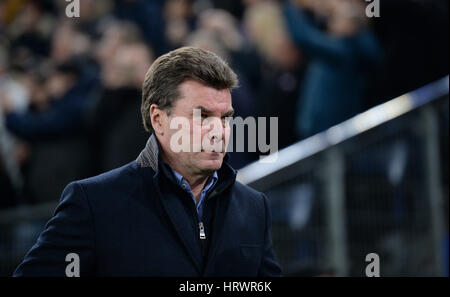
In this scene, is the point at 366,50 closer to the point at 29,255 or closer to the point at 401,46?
the point at 401,46

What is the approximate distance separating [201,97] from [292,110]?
10.9ft

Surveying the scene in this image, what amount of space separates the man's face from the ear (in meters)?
0.05

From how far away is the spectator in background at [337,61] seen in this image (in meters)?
4.96

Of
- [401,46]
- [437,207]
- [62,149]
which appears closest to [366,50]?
[401,46]

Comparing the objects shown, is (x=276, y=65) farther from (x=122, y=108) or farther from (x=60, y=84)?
(x=60, y=84)

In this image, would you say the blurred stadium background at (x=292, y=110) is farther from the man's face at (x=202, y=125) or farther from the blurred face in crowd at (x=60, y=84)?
the man's face at (x=202, y=125)

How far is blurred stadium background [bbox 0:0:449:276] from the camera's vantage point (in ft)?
14.2

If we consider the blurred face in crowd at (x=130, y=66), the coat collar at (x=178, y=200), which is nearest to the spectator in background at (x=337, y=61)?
the blurred face in crowd at (x=130, y=66)

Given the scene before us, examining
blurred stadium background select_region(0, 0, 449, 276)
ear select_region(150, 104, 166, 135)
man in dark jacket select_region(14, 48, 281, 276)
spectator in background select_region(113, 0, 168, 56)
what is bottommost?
man in dark jacket select_region(14, 48, 281, 276)

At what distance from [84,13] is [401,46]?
126 inches

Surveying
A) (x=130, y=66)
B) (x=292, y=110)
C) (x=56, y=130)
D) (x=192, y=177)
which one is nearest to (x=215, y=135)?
(x=192, y=177)

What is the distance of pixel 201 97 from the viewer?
1.99 meters

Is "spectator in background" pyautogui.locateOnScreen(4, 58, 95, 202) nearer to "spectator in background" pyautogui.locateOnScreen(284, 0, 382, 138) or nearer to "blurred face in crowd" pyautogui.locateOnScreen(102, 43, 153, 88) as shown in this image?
"blurred face in crowd" pyautogui.locateOnScreen(102, 43, 153, 88)

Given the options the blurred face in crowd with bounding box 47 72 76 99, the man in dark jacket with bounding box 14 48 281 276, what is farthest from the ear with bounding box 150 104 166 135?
the blurred face in crowd with bounding box 47 72 76 99
